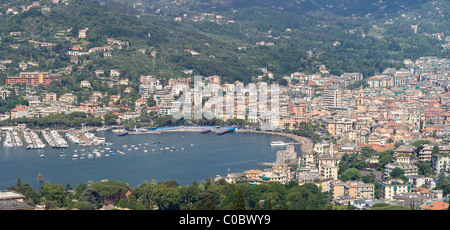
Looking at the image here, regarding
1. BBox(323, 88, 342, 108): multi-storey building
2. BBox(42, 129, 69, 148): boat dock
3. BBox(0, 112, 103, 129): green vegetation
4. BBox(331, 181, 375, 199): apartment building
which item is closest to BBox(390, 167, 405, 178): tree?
BBox(331, 181, 375, 199): apartment building

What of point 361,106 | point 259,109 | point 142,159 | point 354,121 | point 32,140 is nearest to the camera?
point 142,159

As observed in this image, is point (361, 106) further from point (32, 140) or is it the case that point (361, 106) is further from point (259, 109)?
point (32, 140)

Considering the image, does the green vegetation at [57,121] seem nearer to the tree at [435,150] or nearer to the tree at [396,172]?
the tree at [435,150]

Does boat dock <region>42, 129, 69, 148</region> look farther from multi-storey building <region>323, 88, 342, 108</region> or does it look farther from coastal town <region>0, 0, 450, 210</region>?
multi-storey building <region>323, 88, 342, 108</region>

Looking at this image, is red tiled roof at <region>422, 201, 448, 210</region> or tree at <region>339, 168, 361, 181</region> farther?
→ tree at <region>339, 168, 361, 181</region>

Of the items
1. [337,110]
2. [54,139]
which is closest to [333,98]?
[337,110]

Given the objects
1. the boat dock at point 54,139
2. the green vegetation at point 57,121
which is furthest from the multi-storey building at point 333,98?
the boat dock at point 54,139
